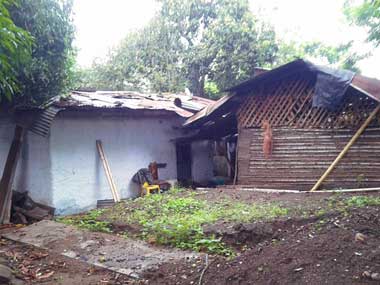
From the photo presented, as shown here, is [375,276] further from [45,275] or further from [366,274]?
[45,275]

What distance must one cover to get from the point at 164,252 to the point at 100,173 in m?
4.72

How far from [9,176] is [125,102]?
3.32 m

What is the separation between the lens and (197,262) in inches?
198

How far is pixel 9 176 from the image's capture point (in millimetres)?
8961

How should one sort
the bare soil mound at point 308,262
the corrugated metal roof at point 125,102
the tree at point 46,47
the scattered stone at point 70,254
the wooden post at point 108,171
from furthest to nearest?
the wooden post at point 108,171 < the corrugated metal roof at point 125,102 < the tree at point 46,47 < the scattered stone at point 70,254 < the bare soil mound at point 308,262

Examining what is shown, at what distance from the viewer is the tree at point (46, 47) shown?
26.8 feet

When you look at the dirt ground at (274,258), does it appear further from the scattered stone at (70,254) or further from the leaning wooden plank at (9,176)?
the leaning wooden plank at (9,176)

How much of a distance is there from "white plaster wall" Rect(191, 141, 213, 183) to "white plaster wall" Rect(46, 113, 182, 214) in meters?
1.22

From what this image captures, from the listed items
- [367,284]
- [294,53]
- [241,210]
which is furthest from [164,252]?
[294,53]

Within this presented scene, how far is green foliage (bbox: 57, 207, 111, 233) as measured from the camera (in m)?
7.38

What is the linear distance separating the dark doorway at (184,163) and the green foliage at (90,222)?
386 cm

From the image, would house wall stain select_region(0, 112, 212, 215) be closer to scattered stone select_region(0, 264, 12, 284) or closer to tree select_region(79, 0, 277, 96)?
scattered stone select_region(0, 264, 12, 284)

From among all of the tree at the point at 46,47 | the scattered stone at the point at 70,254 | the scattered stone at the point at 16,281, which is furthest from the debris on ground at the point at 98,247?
the tree at the point at 46,47

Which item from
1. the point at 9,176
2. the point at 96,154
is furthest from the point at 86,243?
the point at 96,154
